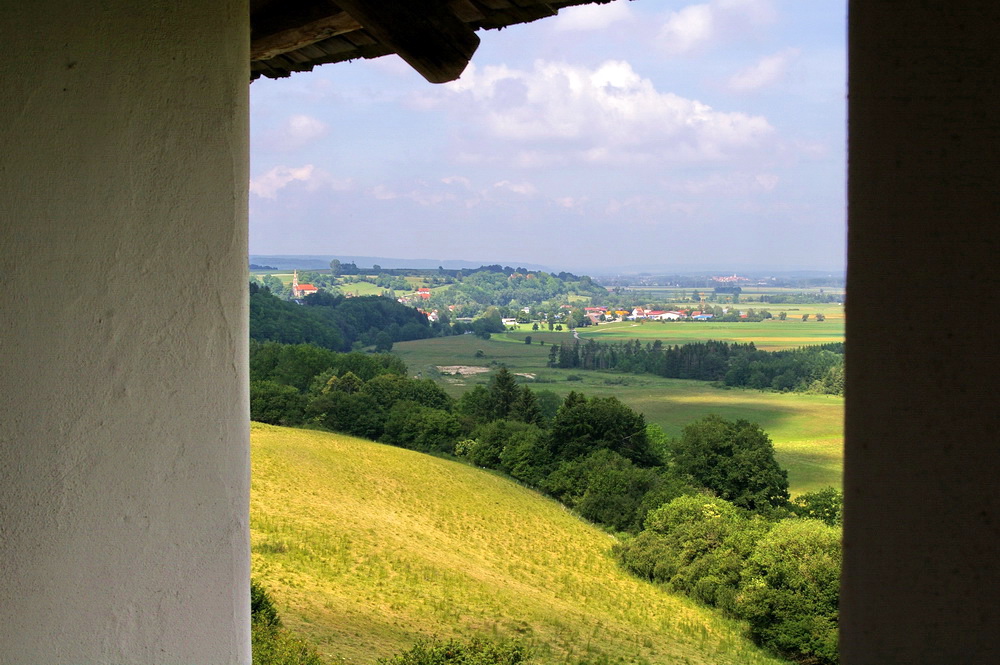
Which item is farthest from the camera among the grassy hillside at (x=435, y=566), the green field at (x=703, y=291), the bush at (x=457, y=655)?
the green field at (x=703, y=291)

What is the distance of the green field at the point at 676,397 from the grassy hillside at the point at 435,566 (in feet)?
43.7

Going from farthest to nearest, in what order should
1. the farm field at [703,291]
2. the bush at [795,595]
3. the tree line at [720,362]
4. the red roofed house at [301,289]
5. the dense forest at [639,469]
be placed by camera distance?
the farm field at [703,291] < the red roofed house at [301,289] < the tree line at [720,362] < the dense forest at [639,469] < the bush at [795,595]

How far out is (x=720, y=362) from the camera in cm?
5609

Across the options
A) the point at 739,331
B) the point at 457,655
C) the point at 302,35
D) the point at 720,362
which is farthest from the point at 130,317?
the point at 739,331

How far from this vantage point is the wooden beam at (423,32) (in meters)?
1.82

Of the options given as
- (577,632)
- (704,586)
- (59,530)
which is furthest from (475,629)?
(59,530)

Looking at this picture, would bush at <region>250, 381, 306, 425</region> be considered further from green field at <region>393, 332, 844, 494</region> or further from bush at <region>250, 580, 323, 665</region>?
bush at <region>250, 580, 323, 665</region>

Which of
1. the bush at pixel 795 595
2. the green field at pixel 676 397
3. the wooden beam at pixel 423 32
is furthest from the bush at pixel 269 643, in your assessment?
the green field at pixel 676 397

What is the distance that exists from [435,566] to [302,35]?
2588 centimetres

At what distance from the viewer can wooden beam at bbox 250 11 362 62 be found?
2230 mm

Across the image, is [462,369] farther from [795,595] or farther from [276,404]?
[795,595]

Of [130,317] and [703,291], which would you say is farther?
[703,291]

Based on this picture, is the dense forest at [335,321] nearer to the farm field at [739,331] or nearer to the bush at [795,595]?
the farm field at [739,331]

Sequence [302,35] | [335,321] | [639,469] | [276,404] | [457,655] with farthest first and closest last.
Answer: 1. [335,321]
2. [276,404]
3. [639,469]
4. [457,655]
5. [302,35]
